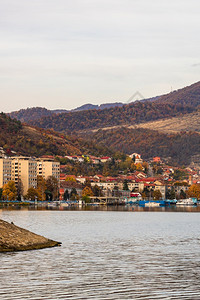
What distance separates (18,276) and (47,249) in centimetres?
1349

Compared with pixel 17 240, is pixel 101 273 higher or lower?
lower

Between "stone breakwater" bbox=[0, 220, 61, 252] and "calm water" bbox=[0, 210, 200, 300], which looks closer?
"calm water" bbox=[0, 210, 200, 300]

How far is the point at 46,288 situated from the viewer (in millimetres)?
31828

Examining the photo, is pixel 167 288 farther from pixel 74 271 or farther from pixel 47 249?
pixel 47 249

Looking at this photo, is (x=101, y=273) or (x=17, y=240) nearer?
(x=101, y=273)

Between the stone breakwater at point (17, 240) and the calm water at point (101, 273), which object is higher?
the stone breakwater at point (17, 240)

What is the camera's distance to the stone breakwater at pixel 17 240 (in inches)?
1818

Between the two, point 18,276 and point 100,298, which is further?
point 18,276

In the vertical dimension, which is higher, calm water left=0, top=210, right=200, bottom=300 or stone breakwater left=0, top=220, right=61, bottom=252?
stone breakwater left=0, top=220, right=61, bottom=252

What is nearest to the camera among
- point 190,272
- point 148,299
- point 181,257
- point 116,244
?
point 148,299

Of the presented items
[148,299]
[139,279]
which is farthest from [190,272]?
[148,299]

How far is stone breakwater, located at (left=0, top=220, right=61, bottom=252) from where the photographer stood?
46188mm

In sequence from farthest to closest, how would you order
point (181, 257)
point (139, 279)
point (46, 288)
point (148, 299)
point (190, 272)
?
point (181, 257) → point (190, 272) → point (139, 279) → point (46, 288) → point (148, 299)

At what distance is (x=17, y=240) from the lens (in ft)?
156
